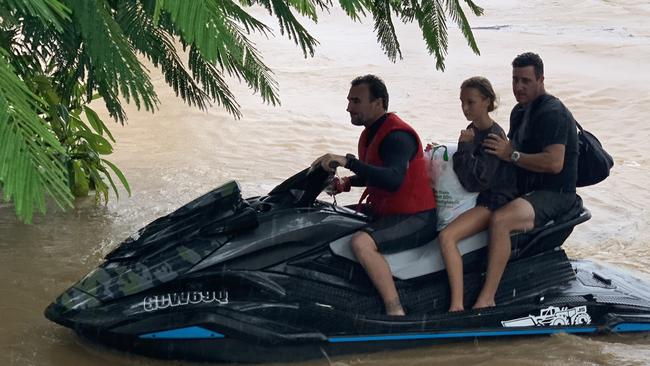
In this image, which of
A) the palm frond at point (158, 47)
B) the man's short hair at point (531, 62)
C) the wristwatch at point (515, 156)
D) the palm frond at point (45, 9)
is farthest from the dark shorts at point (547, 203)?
the palm frond at point (45, 9)

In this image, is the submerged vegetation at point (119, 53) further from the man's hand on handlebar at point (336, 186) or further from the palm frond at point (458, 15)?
the man's hand on handlebar at point (336, 186)

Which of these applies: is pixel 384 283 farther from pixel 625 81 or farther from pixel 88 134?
pixel 625 81

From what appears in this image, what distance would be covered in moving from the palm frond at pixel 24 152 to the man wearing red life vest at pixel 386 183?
3.04 metres

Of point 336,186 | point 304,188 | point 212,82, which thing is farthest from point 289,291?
point 212,82

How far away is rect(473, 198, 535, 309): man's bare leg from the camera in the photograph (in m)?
4.88

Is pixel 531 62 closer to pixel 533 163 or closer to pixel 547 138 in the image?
pixel 547 138

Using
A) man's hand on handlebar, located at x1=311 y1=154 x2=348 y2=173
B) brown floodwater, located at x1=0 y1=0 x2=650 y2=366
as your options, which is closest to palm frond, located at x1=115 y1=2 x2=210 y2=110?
brown floodwater, located at x1=0 y1=0 x2=650 y2=366

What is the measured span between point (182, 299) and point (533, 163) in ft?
6.58

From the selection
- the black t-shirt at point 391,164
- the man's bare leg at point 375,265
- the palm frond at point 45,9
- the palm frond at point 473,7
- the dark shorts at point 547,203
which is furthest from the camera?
the dark shorts at point 547,203

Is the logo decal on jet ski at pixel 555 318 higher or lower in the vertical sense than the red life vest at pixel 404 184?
lower

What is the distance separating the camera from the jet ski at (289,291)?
453cm

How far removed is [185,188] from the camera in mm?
9148

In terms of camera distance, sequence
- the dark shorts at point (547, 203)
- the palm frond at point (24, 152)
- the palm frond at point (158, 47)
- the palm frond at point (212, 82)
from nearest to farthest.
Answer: the palm frond at point (24, 152) < the palm frond at point (158, 47) < the palm frond at point (212, 82) < the dark shorts at point (547, 203)

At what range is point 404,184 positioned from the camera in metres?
4.92
